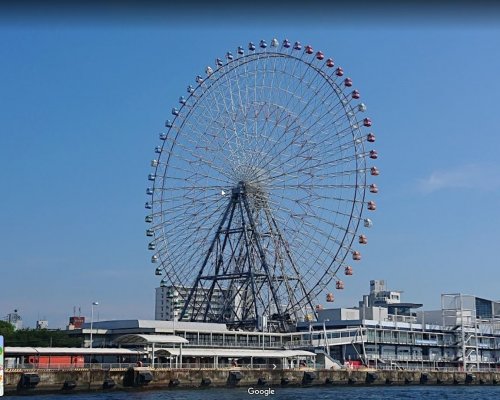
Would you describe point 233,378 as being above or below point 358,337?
below

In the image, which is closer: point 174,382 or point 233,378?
point 174,382

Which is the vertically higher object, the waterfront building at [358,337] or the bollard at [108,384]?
the waterfront building at [358,337]

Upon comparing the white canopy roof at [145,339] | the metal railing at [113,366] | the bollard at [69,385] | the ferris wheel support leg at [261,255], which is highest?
the ferris wheel support leg at [261,255]

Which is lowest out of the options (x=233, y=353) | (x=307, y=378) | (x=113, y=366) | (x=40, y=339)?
(x=307, y=378)

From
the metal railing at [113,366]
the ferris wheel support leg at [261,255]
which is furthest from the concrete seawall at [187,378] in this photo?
the ferris wheel support leg at [261,255]

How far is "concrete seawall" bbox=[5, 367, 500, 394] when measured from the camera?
6372 centimetres

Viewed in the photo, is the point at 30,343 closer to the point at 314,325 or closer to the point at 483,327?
the point at 314,325

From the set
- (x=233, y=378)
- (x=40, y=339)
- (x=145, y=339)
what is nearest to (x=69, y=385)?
(x=145, y=339)

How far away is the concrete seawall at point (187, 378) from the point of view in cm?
6372

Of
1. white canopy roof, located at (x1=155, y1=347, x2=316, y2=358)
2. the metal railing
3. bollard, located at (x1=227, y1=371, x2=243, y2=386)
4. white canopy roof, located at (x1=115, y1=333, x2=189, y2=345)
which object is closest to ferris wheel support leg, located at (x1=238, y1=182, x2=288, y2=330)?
white canopy roof, located at (x1=155, y1=347, x2=316, y2=358)

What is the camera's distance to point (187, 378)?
74.2 metres

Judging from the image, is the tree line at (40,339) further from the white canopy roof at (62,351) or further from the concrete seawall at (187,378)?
the concrete seawall at (187,378)

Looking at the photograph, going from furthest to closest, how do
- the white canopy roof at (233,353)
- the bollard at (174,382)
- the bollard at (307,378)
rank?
the bollard at (307,378)
the white canopy roof at (233,353)
the bollard at (174,382)

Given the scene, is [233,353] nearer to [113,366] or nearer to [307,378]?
[307,378]
